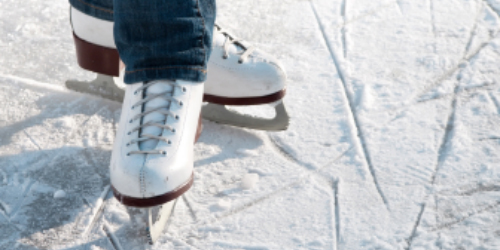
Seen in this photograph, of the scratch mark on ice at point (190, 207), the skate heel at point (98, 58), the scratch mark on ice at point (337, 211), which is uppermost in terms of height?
the skate heel at point (98, 58)

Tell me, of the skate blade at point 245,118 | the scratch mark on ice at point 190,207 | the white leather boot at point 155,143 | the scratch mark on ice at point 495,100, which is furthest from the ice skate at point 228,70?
the scratch mark on ice at point 495,100

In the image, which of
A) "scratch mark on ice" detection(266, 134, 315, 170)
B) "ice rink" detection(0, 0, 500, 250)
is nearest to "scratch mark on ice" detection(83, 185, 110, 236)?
"ice rink" detection(0, 0, 500, 250)

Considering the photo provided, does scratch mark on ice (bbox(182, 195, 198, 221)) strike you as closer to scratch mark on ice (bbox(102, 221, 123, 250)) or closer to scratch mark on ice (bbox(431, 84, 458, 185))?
scratch mark on ice (bbox(102, 221, 123, 250))

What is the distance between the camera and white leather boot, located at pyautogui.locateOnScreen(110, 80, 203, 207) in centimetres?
117

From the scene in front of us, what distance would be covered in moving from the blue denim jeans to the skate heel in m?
0.27

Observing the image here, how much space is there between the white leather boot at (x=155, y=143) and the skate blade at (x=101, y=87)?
1.26 ft

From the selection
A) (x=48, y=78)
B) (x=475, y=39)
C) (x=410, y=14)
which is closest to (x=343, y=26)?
(x=410, y=14)

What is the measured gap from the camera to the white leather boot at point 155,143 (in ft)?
3.85

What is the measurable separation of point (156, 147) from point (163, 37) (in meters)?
0.26

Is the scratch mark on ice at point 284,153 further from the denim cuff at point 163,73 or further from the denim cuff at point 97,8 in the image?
the denim cuff at point 97,8

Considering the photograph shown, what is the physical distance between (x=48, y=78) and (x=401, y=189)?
3.92 feet

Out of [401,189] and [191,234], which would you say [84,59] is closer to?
[191,234]

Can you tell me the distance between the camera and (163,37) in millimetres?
1274

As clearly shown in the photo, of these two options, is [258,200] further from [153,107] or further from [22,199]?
[22,199]
